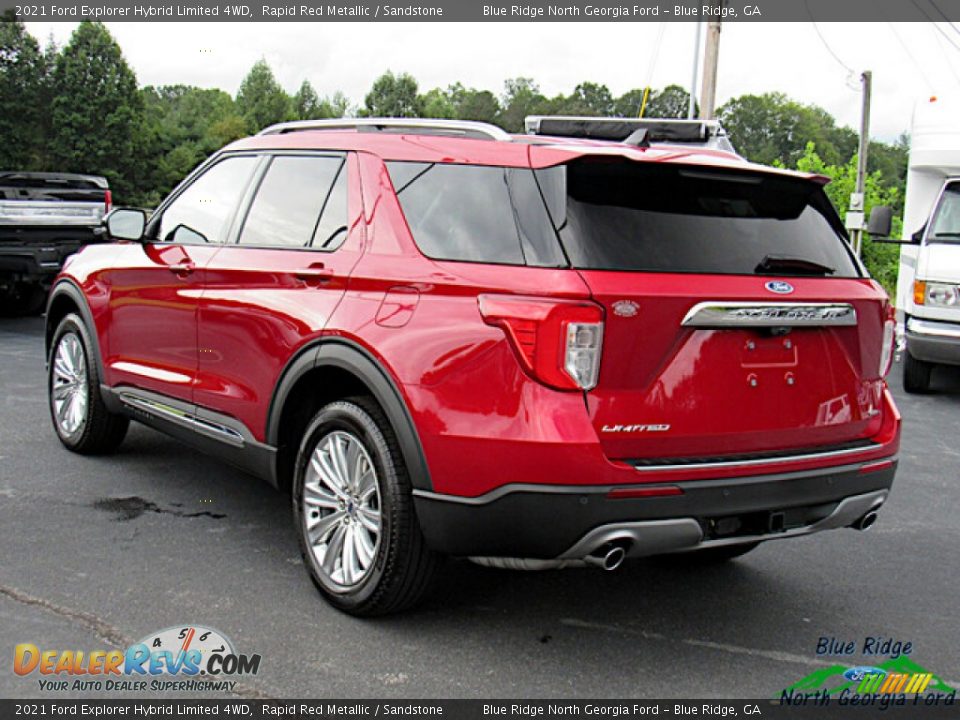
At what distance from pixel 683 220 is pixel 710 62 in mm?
16610

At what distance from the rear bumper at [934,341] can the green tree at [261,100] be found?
192 feet

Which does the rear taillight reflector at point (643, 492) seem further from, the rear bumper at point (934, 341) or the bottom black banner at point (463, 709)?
the rear bumper at point (934, 341)

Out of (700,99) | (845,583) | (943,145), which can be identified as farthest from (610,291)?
(700,99)

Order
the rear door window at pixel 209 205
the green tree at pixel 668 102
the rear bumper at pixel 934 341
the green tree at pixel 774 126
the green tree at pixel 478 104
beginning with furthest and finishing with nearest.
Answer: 1. the green tree at pixel 774 126
2. the green tree at pixel 478 104
3. the green tree at pixel 668 102
4. the rear bumper at pixel 934 341
5. the rear door window at pixel 209 205

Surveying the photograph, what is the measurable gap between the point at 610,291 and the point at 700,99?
1712cm

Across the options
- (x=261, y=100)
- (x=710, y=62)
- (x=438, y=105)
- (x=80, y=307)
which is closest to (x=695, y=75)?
(x=710, y=62)

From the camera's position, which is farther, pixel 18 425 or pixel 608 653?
pixel 18 425

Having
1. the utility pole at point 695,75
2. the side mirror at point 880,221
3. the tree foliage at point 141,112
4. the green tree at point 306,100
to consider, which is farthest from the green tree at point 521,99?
the side mirror at point 880,221

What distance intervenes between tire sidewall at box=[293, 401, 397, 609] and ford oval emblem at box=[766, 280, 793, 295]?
1.45 m

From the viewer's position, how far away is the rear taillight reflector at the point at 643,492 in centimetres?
333

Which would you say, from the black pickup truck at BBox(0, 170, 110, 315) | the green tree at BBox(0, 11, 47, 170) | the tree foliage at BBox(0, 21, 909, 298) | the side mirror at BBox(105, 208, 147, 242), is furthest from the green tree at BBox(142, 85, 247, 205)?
the side mirror at BBox(105, 208, 147, 242)

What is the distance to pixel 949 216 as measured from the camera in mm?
10828

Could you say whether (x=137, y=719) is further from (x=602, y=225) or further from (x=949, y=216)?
(x=949, y=216)

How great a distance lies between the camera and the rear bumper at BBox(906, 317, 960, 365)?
10.1 m
